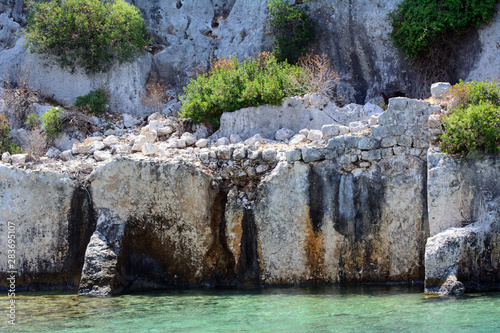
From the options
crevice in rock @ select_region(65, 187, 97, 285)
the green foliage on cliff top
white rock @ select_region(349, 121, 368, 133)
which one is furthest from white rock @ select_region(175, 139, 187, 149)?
the green foliage on cliff top

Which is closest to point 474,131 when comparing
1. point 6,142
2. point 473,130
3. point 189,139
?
point 473,130

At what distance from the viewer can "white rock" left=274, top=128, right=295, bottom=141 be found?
11141mm

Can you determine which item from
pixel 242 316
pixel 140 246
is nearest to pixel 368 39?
pixel 140 246

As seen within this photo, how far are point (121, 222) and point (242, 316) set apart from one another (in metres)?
3.77

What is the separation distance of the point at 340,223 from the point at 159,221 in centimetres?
332

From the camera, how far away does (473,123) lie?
8445 millimetres

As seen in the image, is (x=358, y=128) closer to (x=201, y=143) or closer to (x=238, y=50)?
(x=201, y=143)

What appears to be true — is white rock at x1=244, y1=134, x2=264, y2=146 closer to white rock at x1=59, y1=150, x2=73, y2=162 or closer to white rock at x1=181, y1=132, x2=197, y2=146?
white rock at x1=181, y1=132, x2=197, y2=146

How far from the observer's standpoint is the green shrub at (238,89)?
11719 mm

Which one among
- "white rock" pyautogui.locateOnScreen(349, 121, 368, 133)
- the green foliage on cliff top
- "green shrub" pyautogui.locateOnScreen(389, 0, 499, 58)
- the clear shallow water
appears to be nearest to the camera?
the clear shallow water

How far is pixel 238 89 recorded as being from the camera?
12.0 m

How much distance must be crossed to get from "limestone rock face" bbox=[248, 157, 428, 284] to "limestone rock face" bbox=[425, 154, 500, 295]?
17.0 inches

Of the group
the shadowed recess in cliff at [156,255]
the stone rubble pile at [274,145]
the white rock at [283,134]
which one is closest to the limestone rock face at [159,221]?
the shadowed recess in cliff at [156,255]

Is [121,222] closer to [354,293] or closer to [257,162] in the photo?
[257,162]
